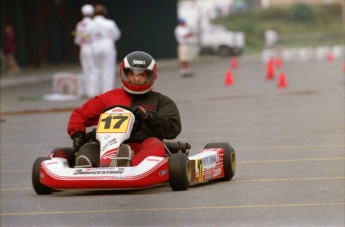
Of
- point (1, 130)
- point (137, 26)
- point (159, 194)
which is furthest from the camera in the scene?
point (137, 26)

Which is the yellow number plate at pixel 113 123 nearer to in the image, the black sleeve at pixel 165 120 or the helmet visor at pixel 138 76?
the black sleeve at pixel 165 120

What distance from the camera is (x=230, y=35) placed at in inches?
2896

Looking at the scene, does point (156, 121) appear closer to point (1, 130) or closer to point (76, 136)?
point (76, 136)

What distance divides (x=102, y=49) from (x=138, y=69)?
665 inches

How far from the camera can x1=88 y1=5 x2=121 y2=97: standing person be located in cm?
2891

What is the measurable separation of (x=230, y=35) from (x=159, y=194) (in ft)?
205

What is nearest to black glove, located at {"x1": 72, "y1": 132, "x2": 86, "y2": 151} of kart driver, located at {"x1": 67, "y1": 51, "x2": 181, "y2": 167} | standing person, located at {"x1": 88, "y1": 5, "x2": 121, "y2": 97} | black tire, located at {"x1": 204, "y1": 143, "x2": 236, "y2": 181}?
kart driver, located at {"x1": 67, "y1": 51, "x2": 181, "y2": 167}

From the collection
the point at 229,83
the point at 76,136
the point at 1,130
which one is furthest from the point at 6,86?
the point at 76,136

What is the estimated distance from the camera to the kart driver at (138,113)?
11.7m

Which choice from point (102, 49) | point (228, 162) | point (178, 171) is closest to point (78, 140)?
point (178, 171)

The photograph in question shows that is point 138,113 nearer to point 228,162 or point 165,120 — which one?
point 165,120

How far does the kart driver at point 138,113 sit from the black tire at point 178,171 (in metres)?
0.32

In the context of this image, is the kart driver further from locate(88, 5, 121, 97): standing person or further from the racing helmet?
locate(88, 5, 121, 97): standing person

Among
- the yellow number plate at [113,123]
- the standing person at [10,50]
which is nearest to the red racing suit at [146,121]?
the yellow number plate at [113,123]
